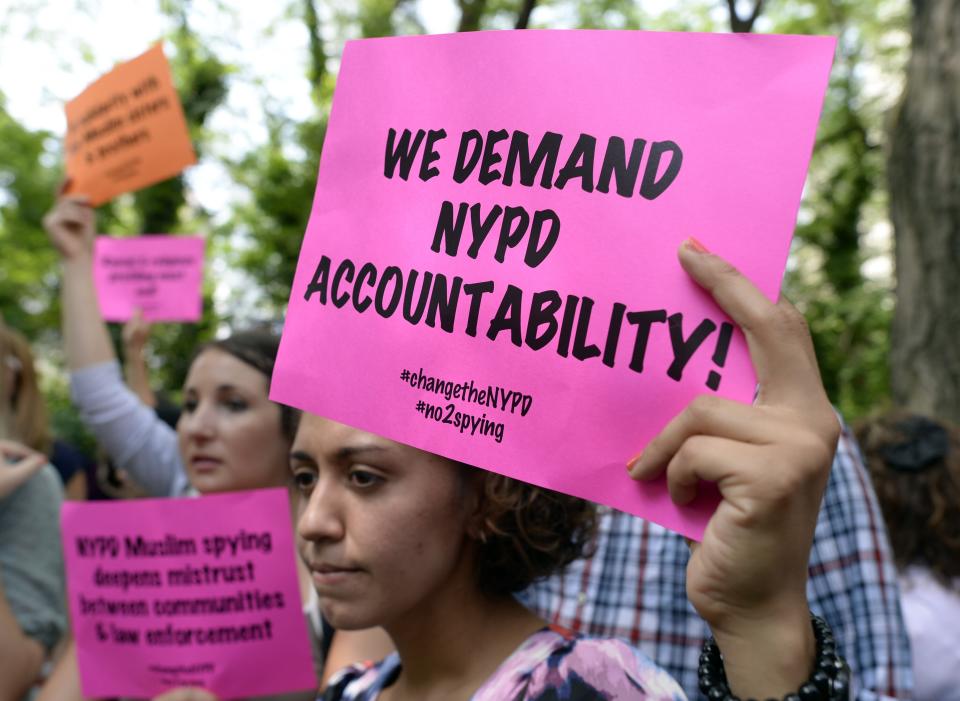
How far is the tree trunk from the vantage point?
3.70m

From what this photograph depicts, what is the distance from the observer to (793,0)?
482 inches

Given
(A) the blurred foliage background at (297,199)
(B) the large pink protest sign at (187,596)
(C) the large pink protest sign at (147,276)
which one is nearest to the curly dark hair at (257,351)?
(B) the large pink protest sign at (187,596)

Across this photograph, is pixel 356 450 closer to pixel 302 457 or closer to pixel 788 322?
pixel 302 457

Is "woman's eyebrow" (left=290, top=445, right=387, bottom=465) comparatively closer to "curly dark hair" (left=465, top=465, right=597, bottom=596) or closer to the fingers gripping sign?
"curly dark hair" (left=465, top=465, right=597, bottom=596)

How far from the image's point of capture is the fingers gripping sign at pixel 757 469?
35.2 inches

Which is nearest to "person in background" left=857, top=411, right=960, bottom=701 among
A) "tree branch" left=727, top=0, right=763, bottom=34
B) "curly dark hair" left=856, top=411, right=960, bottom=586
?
"curly dark hair" left=856, top=411, right=960, bottom=586

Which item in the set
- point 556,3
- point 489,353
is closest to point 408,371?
point 489,353

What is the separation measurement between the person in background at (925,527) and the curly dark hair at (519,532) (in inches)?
48.7

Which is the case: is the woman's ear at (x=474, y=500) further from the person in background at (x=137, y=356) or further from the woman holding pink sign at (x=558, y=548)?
the person in background at (x=137, y=356)

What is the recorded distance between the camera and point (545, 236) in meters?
1.10

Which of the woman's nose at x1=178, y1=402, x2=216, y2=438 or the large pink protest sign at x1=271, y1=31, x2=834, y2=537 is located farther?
the woman's nose at x1=178, y1=402, x2=216, y2=438

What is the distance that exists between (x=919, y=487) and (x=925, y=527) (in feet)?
0.39

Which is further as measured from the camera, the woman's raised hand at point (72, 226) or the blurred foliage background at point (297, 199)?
the blurred foliage background at point (297, 199)

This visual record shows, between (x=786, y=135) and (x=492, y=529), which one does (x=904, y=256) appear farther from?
(x=786, y=135)
